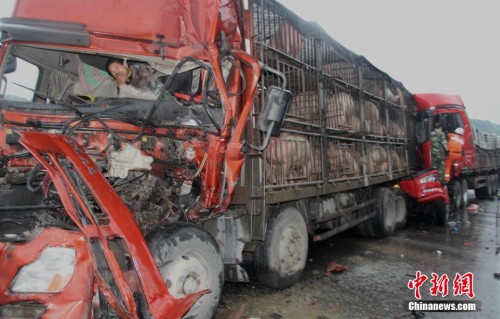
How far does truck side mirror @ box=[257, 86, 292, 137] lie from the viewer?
10.4 ft

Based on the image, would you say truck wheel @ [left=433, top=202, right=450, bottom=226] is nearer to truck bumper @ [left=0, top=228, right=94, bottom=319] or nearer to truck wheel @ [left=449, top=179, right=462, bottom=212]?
truck wheel @ [left=449, top=179, right=462, bottom=212]

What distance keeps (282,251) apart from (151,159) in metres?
2.05

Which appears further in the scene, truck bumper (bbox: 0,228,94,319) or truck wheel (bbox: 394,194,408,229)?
truck wheel (bbox: 394,194,408,229)

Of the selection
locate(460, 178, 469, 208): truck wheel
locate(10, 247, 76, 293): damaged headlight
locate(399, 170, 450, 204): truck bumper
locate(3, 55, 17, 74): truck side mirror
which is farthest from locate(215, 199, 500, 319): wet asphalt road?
locate(460, 178, 469, 208): truck wheel

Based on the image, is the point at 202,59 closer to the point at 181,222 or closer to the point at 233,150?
the point at 233,150

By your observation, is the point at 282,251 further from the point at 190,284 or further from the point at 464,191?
the point at 464,191

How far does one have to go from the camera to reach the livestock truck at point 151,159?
7.58 ft

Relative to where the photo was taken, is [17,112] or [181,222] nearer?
[17,112]

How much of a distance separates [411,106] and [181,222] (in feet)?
30.5

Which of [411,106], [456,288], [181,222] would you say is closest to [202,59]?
[181,222]

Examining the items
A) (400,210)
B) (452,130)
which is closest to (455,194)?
(452,130)

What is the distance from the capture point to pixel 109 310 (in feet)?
7.52

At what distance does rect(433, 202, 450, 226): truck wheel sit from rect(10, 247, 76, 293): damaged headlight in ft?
29.1

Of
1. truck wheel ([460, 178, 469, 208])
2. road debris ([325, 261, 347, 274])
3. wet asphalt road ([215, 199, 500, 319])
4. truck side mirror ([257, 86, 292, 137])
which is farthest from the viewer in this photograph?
truck wheel ([460, 178, 469, 208])
